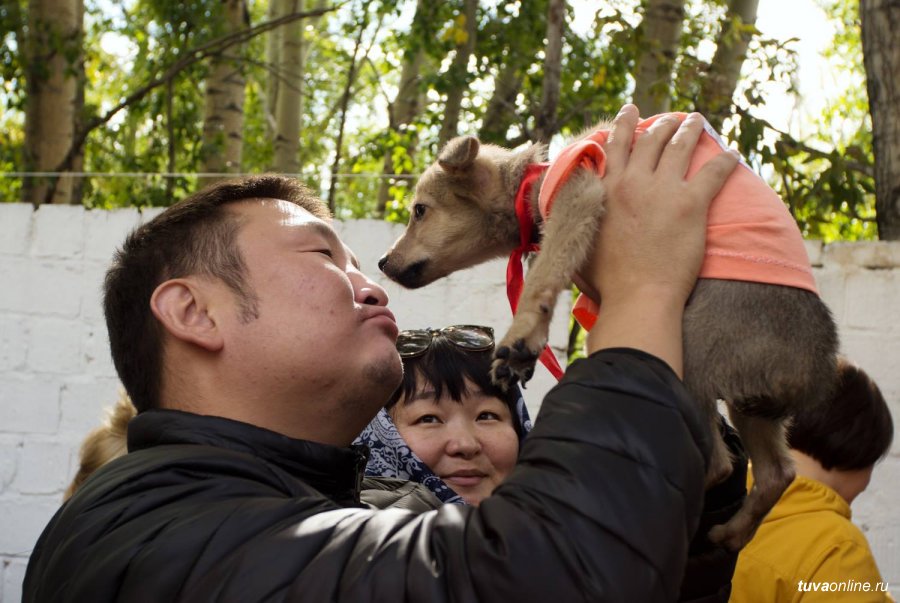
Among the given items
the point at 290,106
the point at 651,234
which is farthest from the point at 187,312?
the point at 290,106

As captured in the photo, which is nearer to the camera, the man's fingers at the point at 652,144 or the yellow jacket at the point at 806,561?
the man's fingers at the point at 652,144

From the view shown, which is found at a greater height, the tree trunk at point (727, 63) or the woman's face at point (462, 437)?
the tree trunk at point (727, 63)

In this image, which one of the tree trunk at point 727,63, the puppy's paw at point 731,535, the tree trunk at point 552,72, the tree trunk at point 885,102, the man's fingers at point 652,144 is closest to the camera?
the man's fingers at point 652,144

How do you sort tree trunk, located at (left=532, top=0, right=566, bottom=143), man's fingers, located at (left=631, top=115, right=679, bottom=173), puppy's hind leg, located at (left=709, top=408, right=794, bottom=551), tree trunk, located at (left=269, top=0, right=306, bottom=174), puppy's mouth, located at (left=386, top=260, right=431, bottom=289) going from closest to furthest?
man's fingers, located at (left=631, top=115, right=679, bottom=173), puppy's hind leg, located at (left=709, top=408, right=794, bottom=551), puppy's mouth, located at (left=386, top=260, right=431, bottom=289), tree trunk, located at (left=532, top=0, right=566, bottom=143), tree trunk, located at (left=269, top=0, right=306, bottom=174)

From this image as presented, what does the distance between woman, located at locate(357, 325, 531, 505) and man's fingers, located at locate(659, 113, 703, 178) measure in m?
1.22

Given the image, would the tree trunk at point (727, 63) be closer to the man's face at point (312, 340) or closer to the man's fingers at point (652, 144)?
the man's fingers at point (652, 144)

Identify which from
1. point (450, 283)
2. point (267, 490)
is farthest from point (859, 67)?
point (267, 490)

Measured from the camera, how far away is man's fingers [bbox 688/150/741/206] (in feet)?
6.68

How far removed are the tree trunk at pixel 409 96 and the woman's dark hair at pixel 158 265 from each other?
632 cm

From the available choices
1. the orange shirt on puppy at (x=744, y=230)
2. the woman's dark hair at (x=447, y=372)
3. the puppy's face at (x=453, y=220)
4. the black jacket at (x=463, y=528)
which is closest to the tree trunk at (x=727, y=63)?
the puppy's face at (x=453, y=220)

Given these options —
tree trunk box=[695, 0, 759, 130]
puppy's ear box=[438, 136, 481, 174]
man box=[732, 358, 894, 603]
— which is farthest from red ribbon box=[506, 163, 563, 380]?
tree trunk box=[695, 0, 759, 130]

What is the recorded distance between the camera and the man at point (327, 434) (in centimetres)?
148

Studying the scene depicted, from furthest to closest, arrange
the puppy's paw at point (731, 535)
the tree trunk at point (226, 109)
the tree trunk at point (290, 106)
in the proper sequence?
1. the tree trunk at point (290, 106)
2. the tree trunk at point (226, 109)
3. the puppy's paw at point (731, 535)

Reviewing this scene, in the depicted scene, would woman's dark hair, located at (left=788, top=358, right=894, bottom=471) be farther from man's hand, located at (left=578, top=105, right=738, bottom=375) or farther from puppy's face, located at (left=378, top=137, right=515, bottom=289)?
man's hand, located at (left=578, top=105, right=738, bottom=375)
